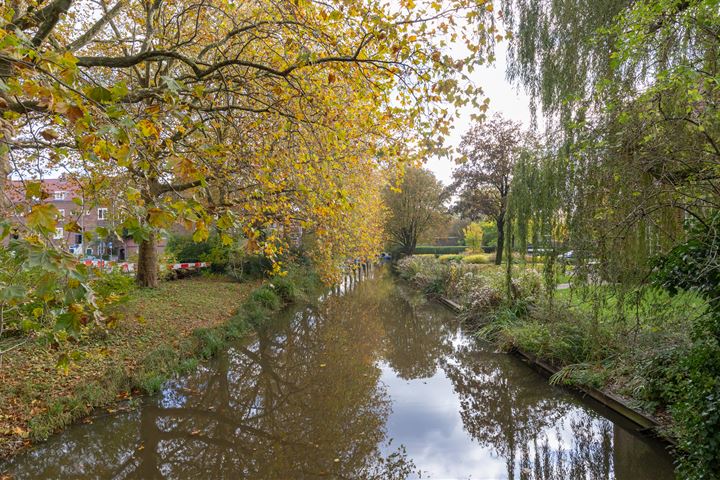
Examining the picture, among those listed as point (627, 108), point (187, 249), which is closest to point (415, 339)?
point (627, 108)

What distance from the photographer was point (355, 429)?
213 inches

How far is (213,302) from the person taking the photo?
12461 millimetres

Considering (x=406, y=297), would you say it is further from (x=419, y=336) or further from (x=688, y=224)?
(x=688, y=224)

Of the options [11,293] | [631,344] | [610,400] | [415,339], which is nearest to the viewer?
[11,293]

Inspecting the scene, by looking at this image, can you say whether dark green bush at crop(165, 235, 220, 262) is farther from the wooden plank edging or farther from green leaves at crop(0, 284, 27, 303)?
green leaves at crop(0, 284, 27, 303)

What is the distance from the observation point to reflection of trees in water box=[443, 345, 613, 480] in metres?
4.61

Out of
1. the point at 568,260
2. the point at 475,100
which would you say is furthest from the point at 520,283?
the point at 475,100

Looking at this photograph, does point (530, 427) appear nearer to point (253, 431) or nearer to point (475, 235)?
point (253, 431)

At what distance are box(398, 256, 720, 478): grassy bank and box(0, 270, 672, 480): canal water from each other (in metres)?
0.49

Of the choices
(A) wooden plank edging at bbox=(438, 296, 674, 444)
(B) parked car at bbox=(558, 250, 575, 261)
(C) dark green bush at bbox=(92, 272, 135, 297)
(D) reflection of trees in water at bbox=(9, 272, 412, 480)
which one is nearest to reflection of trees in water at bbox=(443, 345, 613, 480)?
(A) wooden plank edging at bbox=(438, 296, 674, 444)

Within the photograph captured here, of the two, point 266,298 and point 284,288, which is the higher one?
point 284,288

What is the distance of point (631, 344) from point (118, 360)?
817cm

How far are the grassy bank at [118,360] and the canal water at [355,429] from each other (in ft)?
0.99

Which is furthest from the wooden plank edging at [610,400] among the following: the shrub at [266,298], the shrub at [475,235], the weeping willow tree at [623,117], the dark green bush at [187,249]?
the shrub at [475,235]
